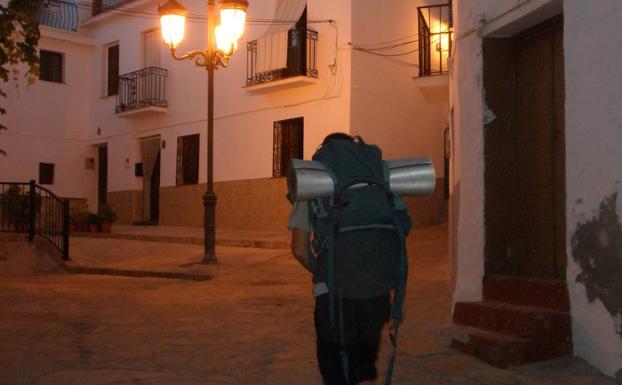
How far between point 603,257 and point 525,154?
1564 mm

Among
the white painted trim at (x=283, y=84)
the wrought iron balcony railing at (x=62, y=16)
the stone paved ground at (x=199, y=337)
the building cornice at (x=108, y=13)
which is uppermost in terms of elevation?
the wrought iron balcony railing at (x=62, y=16)

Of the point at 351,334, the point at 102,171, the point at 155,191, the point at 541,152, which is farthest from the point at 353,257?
the point at 102,171

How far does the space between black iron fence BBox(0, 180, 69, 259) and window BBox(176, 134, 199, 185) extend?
5885mm

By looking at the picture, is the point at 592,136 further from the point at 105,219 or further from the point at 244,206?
the point at 105,219

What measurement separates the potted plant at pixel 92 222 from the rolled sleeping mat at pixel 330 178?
1469 cm

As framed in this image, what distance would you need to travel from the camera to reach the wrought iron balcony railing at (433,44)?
549 inches

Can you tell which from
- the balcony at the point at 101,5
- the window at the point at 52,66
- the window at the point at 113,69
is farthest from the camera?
the balcony at the point at 101,5

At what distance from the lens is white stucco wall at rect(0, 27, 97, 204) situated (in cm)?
2050

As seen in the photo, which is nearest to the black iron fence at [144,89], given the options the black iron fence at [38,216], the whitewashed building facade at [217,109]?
the whitewashed building facade at [217,109]

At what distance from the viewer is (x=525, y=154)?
19.7 ft

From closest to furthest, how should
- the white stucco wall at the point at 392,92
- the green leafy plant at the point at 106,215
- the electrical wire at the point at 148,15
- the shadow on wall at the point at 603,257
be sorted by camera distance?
the shadow on wall at the point at 603,257 < the white stucco wall at the point at 392,92 < the electrical wire at the point at 148,15 < the green leafy plant at the point at 106,215

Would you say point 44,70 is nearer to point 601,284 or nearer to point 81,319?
point 81,319

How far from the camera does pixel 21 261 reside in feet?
39.9

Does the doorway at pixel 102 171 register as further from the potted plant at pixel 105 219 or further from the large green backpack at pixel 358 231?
the large green backpack at pixel 358 231
